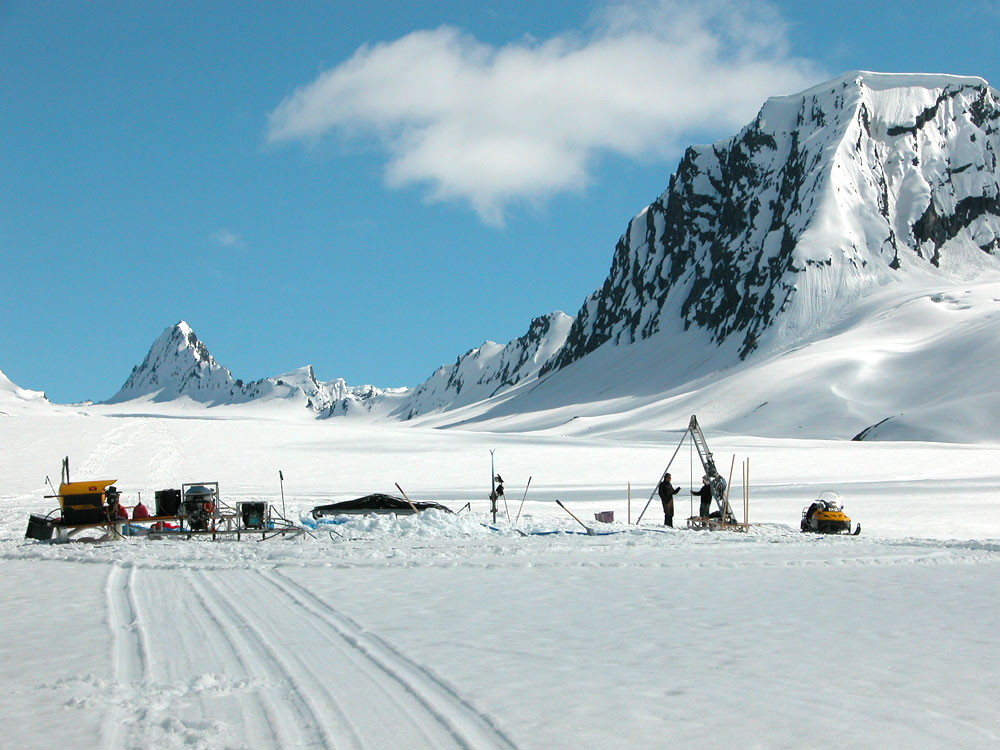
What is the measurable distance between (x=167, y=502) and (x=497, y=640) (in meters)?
18.3

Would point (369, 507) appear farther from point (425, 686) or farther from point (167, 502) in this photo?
point (425, 686)

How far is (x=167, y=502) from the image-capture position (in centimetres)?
2455

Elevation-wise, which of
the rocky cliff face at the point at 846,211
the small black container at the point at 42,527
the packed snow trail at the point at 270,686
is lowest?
the packed snow trail at the point at 270,686

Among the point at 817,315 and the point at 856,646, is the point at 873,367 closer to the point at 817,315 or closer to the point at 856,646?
the point at 817,315

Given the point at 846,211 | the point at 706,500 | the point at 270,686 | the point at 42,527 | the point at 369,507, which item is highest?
the point at 846,211

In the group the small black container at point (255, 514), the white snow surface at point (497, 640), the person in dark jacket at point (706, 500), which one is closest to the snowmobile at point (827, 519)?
the white snow surface at point (497, 640)

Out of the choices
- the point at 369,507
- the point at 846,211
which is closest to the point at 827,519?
the point at 369,507

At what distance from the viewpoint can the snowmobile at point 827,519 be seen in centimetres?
2331

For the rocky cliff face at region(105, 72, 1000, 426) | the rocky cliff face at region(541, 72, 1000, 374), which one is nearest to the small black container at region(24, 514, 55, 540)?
the rocky cliff face at region(105, 72, 1000, 426)

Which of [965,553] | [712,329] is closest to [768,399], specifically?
[712,329]

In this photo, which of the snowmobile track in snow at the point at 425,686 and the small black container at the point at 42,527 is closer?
the snowmobile track in snow at the point at 425,686

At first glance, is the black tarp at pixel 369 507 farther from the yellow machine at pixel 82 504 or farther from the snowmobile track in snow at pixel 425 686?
the snowmobile track in snow at pixel 425 686

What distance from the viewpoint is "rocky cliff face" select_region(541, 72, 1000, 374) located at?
16075 cm

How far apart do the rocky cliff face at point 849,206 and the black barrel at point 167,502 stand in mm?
139052
